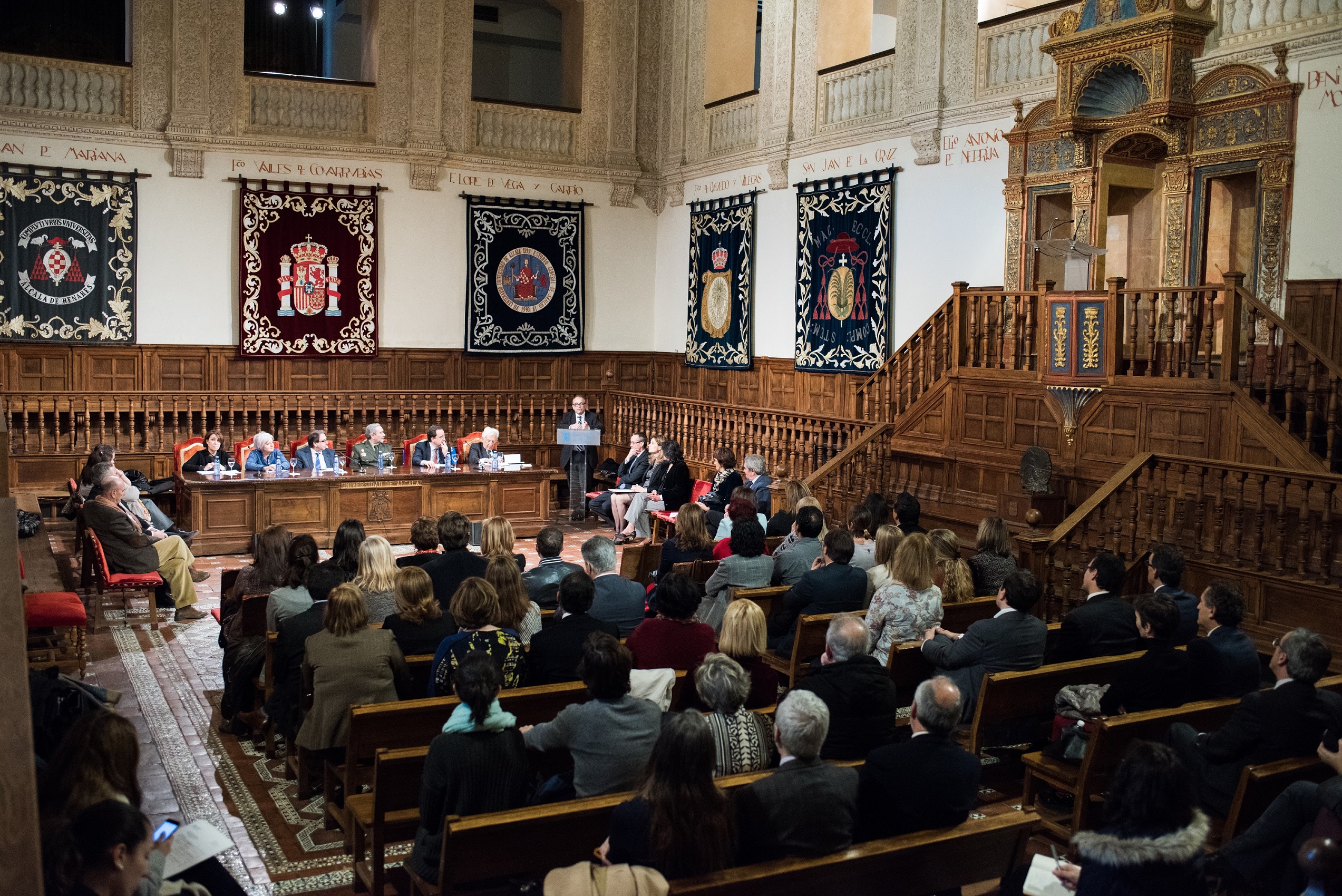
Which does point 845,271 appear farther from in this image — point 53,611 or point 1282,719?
A: point 1282,719

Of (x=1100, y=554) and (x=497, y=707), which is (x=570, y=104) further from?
(x=497, y=707)

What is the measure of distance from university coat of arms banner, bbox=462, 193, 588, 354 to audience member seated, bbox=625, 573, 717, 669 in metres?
10.6

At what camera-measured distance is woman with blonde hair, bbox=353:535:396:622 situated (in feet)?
17.6

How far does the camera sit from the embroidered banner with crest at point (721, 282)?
546 inches

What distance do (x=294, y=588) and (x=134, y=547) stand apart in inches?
111

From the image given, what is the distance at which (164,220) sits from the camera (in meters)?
13.0

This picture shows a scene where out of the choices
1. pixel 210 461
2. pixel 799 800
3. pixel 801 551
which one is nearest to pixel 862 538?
pixel 801 551

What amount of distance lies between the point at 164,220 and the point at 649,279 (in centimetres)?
595

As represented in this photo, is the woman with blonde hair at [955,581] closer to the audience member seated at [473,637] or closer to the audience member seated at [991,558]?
the audience member seated at [991,558]

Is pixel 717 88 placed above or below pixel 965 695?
above

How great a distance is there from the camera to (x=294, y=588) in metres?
5.66

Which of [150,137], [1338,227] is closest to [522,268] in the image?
[150,137]

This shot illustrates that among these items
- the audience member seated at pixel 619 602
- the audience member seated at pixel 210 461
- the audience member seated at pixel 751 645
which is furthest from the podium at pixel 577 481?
the audience member seated at pixel 751 645

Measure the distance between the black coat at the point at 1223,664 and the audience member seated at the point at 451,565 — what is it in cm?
319
